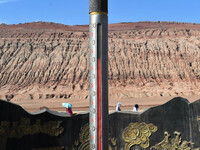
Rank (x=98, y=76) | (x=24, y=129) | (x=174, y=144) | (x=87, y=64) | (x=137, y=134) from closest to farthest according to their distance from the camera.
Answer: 1. (x=98, y=76)
2. (x=24, y=129)
3. (x=174, y=144)
4. (x=137, y=134)
5. (x=87, y=64)

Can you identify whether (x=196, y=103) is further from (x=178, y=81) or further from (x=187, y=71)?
(x=187, y=71)

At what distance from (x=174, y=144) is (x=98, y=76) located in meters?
3.86

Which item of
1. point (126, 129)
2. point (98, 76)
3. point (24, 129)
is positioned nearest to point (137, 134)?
point (126, 129)

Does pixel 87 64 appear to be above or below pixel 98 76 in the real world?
above

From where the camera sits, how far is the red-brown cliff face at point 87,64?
42.0 m

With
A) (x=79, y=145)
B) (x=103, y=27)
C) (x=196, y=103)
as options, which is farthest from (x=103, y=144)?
(x=196, y=103)

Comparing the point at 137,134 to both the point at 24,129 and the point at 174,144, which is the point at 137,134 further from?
the point at 24,129

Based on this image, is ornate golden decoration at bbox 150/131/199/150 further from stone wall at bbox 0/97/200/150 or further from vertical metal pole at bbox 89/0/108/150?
vertical metal pole at bbox 89/0/108/150

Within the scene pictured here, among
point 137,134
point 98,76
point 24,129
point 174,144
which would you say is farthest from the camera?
point 137,134

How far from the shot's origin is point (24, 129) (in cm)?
720

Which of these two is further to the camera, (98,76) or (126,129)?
(126,129)

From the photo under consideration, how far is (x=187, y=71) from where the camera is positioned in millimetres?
47031

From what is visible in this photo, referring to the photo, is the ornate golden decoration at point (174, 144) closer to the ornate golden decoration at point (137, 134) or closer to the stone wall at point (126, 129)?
the stone wall at point (126, 129)

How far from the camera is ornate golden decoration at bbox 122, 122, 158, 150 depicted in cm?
815
